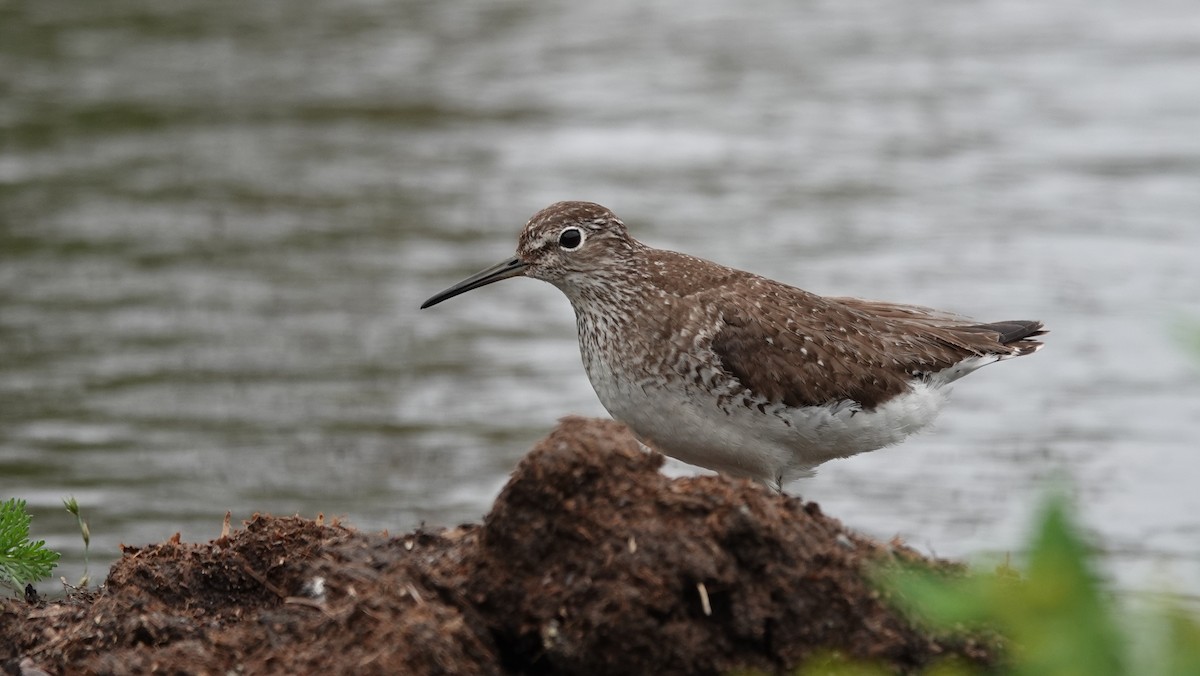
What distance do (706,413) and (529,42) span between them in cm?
1666

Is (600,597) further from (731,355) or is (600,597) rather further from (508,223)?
(508,223)

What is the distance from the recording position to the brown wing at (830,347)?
7137 millimetres

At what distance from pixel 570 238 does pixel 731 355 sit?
1.10 m

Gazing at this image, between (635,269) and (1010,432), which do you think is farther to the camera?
(1010,432)

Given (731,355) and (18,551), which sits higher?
(731,355)

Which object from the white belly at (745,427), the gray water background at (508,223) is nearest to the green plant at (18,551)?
the white belly at (745,427)

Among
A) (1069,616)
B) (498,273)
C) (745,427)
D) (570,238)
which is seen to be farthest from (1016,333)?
(1069,616)

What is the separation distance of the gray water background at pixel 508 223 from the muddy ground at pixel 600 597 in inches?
103

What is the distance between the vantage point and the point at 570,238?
25.2 feet

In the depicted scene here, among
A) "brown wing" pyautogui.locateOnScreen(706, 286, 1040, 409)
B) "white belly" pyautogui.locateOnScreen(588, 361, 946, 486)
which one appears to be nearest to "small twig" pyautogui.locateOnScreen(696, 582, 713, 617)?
"white belly" pyautogui.locateOnScreen(588, 361, 946, 486)

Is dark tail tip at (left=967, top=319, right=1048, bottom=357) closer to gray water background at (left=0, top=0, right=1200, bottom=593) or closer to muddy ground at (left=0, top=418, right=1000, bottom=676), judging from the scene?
gray water background at (left=0, top=0, right=1200, bottom=593)

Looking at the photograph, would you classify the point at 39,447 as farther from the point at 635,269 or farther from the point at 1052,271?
the point at 1052,271

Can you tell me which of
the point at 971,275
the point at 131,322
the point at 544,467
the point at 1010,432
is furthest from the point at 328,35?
the point at 544,467

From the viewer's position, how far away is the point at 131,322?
549 inches
